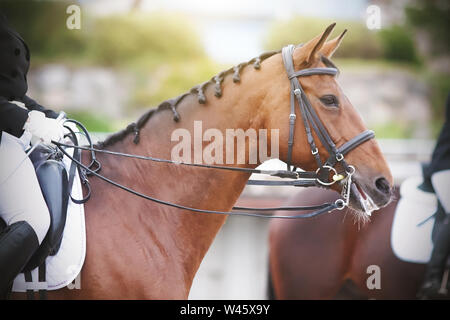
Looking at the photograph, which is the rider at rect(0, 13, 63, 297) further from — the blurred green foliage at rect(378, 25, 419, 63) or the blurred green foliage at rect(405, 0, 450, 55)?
the blurred green foliage at rect(405, 0, 450, 55)

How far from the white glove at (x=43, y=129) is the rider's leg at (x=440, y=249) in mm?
3144

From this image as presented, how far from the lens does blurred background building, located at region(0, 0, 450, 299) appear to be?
488 inches

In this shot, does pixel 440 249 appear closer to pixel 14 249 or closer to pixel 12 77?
pixel 14 249

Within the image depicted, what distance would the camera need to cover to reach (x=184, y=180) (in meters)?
2.55

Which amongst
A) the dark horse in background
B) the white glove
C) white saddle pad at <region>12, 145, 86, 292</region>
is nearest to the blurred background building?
the dark horse in background

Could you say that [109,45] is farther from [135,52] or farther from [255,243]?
[255,243]

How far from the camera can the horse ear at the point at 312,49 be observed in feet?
7.88

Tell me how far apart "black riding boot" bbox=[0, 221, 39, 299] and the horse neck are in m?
0.44

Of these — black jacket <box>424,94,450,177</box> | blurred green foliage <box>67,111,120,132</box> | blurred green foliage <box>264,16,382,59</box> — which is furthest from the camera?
blurred green foliage <box>264,16,382,59</box>

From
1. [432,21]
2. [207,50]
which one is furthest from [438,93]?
[207,50]

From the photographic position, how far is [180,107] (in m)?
2.58

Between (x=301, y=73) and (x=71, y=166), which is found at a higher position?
(x=301, y=73)

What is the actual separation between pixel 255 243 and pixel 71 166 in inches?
203
